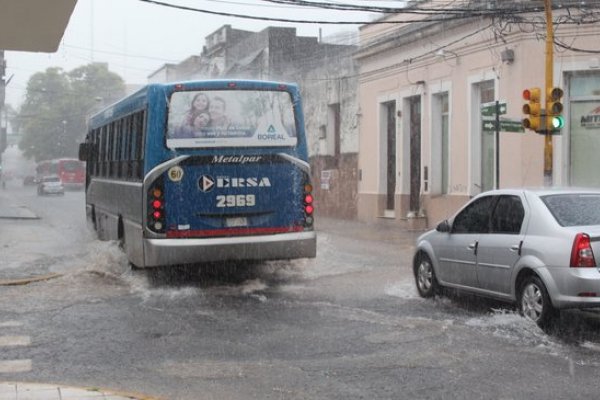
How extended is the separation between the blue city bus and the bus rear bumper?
1cm

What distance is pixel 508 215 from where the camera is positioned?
8.66 meters

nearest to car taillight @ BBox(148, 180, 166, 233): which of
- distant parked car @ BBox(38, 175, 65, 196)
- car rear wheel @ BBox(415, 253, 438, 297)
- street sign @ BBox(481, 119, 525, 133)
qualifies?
car rear wheel @ BBox(415, 253, 438, 297)

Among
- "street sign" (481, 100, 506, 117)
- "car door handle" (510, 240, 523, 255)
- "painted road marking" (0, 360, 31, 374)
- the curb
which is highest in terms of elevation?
"street sign" (481, 100, 506, 117)

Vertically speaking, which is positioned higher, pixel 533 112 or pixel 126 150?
pixel 533 112

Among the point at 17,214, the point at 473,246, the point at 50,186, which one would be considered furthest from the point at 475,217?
the point at 50,186

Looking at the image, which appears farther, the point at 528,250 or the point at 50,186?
the point at 50,186

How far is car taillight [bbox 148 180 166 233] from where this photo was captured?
1050cm

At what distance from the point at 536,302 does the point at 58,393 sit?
482cm

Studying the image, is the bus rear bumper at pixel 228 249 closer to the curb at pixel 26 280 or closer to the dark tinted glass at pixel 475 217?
the curb at pixel 26 280

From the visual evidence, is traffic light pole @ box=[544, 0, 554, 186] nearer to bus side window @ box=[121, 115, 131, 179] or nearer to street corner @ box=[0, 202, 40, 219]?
bus side window @ box=[121, 115, 131, 179]

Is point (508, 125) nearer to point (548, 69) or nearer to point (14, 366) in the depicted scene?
point (548, 69)

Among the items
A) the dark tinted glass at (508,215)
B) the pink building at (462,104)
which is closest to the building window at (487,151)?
the pink building at (462,104)

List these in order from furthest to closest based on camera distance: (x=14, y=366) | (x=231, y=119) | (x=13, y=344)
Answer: (x=231, y=119), (x=13, y=344), (x=14, y=366)

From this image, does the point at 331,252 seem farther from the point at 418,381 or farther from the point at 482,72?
the point at 418,381
